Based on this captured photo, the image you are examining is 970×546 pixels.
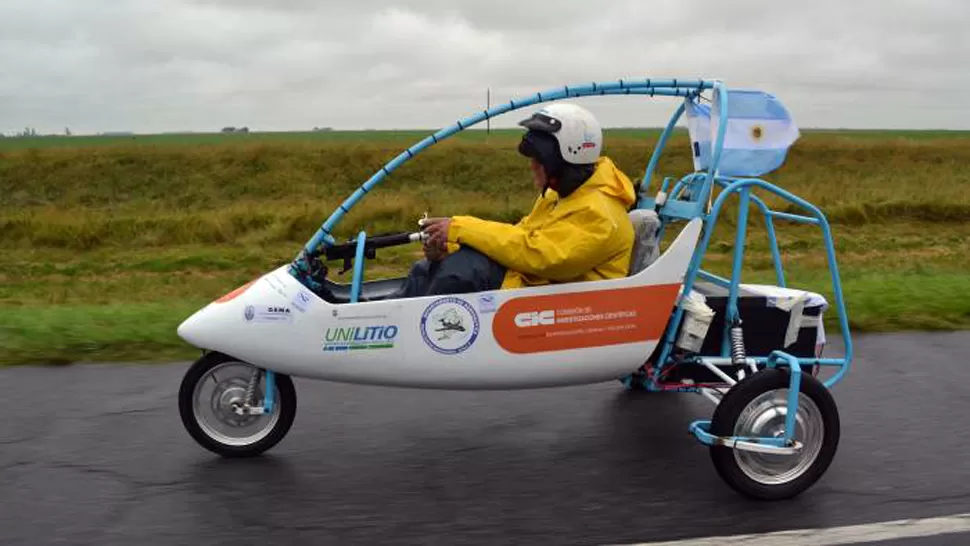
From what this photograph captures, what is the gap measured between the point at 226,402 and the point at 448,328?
117cm

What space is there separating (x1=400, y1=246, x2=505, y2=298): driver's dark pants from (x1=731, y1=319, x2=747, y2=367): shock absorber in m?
1.16

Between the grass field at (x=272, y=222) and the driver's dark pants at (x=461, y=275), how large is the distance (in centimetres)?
288

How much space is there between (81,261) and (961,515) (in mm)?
16961

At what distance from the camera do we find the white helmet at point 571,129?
14.8ft

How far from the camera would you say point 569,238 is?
4406 millimetres

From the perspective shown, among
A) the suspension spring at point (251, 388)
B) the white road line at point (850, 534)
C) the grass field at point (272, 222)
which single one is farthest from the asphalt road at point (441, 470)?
the grass field at point (272, 222)

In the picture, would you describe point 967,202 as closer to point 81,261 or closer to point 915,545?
point 81,261

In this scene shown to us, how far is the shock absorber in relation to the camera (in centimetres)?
464

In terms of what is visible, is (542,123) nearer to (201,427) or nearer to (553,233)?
(553,233)

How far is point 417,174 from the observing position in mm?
35562

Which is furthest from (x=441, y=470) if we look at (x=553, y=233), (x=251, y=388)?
(x=553, y=233)

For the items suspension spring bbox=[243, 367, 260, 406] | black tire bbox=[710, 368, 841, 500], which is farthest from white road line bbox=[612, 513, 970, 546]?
suspension spring bbox=[243, 367, 260, 406]

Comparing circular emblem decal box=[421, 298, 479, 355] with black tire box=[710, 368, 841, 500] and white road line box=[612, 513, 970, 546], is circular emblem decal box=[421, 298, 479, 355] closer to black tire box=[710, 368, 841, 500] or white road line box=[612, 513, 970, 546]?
black tire box=[710, 368, 841, 500]

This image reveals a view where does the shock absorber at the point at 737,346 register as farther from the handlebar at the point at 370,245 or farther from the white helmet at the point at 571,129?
the handlebar at the point at 370,245
